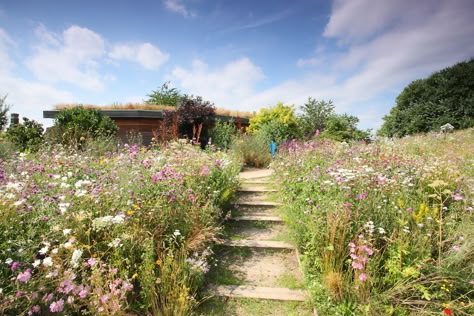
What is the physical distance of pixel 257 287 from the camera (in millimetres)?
3014

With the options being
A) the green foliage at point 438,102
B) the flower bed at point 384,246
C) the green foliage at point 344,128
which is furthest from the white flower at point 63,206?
the green foliage at point 438,102

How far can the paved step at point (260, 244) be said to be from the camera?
3768mm

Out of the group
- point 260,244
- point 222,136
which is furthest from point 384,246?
point 222,136

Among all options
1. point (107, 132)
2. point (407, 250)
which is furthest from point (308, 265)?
point (107, 132)

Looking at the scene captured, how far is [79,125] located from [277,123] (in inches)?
305

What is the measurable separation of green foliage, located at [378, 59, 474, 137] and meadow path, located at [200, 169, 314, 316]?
10.6 meters

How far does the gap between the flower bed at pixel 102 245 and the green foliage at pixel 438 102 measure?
12216 mm

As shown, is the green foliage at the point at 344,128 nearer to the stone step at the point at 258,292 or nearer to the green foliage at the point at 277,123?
the green foliage at the point at 277,123

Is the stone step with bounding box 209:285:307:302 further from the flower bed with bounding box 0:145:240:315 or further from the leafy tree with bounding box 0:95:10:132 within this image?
the leafy tree with bounding box 0:95:10:132

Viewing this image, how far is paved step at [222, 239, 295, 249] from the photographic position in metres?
3.77

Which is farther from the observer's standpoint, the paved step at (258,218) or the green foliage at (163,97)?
the green foliage at (163,97)

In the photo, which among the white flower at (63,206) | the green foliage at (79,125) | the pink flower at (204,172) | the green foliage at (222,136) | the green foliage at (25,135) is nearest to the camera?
the white flower at (63,206)

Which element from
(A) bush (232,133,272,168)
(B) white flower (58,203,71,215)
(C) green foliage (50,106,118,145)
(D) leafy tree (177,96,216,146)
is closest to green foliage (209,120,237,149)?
(D) leafy tree (177,96,216,146)

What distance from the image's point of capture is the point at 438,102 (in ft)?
38.5
